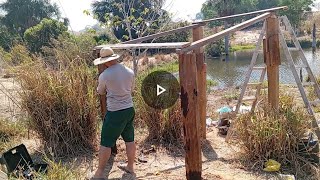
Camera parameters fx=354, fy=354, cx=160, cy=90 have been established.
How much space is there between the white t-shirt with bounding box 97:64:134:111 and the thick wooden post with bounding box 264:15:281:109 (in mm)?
1972

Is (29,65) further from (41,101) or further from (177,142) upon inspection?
(177,142)

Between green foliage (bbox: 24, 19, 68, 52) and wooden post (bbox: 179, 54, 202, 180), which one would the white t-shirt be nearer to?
wooden post (bbox: 179, 54, 202, 180)

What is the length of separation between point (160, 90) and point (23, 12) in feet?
127

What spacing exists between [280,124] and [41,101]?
3138mm

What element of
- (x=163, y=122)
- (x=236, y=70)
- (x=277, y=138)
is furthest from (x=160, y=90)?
(x=236, y=70)

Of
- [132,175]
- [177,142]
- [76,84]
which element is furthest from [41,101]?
[177,142]

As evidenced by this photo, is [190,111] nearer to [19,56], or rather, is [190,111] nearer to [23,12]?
[19,56]

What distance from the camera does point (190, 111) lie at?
12.1 ft

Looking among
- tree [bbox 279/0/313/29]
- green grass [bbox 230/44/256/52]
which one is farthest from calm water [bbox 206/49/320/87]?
tree [bbox 279/0/313/29]

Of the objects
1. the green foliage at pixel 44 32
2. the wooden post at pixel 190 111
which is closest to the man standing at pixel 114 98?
the wooden post at pixel 190 111

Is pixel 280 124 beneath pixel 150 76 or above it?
beneath

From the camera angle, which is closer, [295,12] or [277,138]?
[277,138]

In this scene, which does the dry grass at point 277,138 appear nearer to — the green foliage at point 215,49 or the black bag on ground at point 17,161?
the black bag on ground at point 17,161

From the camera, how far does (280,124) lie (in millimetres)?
4277
